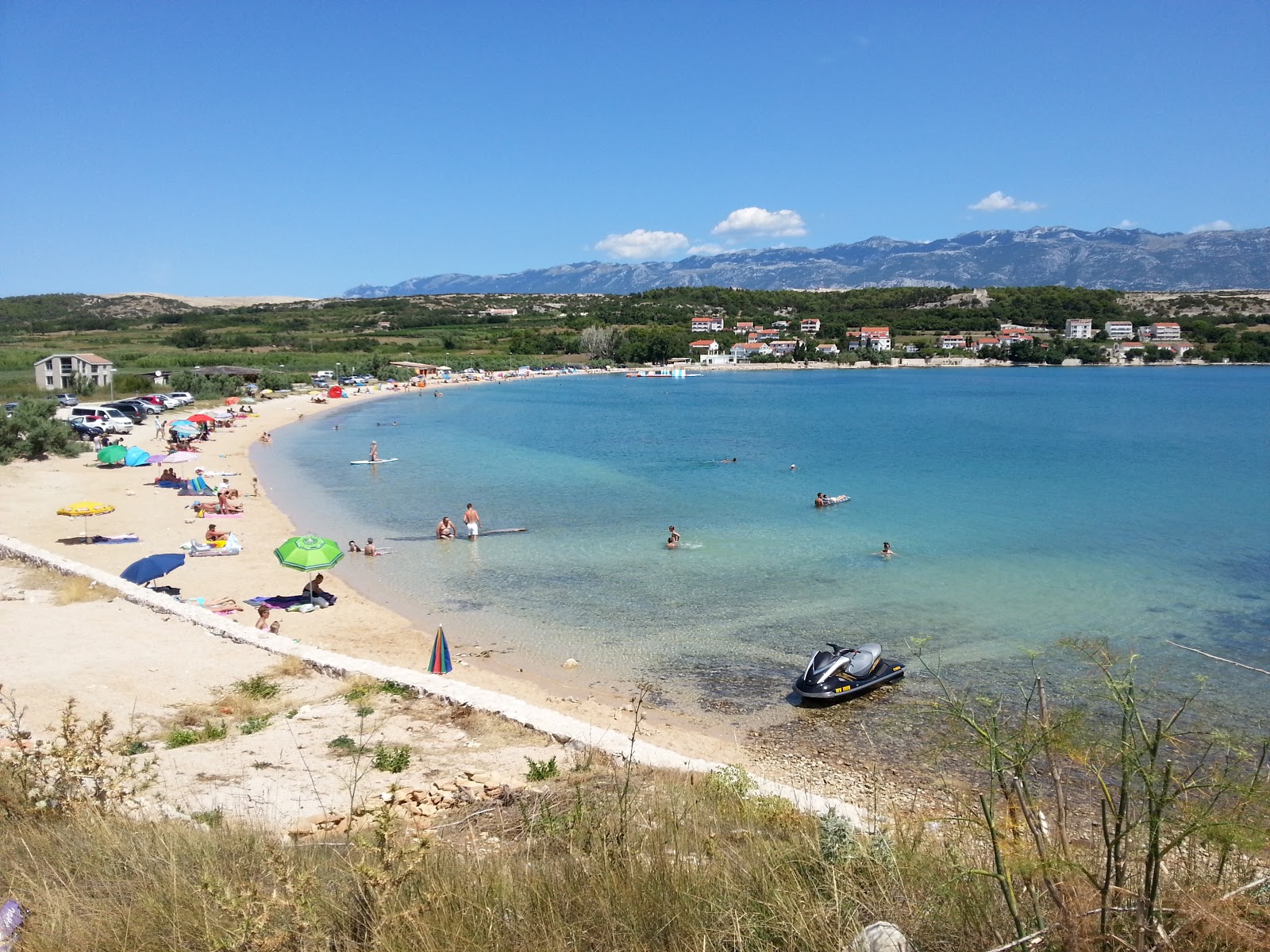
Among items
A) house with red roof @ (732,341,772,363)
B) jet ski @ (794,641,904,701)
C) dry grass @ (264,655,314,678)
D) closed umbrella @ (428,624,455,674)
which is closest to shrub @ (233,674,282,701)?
dry grass @ (264,655,314,678)

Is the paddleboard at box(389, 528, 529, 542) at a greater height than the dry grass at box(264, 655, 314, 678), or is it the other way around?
the dry grass at box(264, 655, 314, 678)

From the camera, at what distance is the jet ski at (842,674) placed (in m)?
12.0

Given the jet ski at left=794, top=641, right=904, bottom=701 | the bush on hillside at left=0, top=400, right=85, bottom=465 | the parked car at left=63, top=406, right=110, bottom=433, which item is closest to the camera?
the jet ski at left=794, top=641, right=904, bottom=701

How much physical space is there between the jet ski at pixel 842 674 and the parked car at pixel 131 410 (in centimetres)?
4218

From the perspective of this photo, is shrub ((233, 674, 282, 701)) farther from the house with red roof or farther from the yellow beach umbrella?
the house with red roof

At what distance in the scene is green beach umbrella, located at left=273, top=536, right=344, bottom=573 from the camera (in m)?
15.7

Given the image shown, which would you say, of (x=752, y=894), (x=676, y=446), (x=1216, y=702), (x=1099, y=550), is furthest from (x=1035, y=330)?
(x=752, y=894)

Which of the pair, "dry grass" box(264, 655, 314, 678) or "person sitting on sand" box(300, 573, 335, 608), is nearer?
"dry grass" box(264, 655, 314, 678)

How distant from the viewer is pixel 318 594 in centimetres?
1642

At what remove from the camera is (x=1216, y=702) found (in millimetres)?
12227

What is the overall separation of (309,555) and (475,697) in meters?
7.57

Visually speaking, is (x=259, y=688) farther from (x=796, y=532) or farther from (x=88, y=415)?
(x=88, y=415)

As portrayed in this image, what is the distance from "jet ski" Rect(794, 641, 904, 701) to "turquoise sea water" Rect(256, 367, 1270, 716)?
2.98 feet

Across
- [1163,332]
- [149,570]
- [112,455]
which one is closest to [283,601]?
[149,570]
